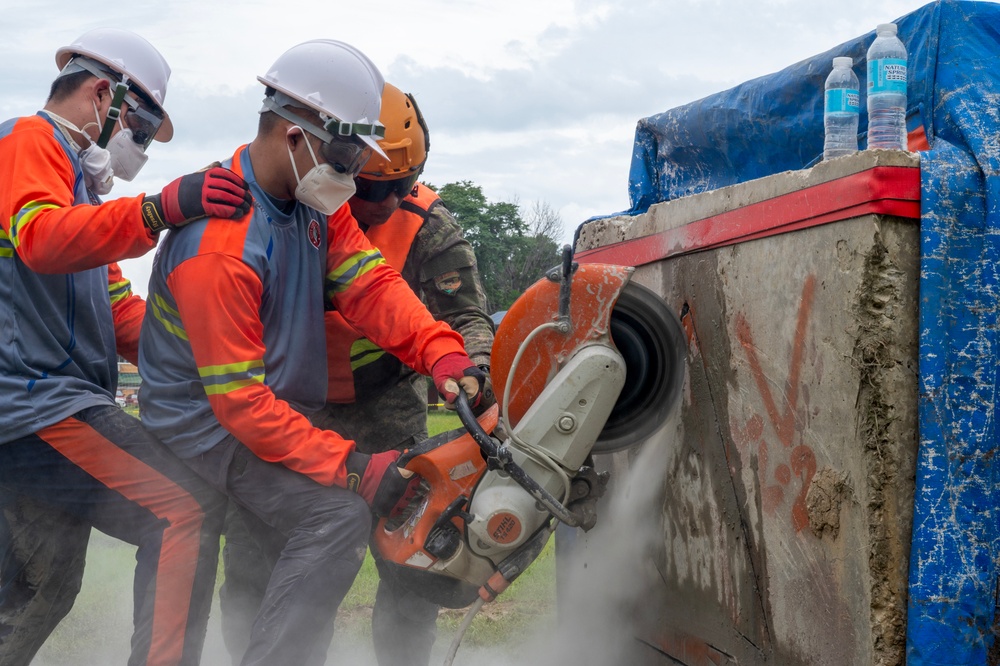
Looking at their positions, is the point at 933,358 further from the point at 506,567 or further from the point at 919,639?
the point at 506,567

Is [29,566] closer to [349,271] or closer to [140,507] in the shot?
[140,507]

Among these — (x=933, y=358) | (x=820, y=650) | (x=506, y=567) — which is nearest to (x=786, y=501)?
(x=820, y=650)

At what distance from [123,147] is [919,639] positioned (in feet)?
9.94

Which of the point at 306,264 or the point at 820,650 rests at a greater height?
the point at 306,264

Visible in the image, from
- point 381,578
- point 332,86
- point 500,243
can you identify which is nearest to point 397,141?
point 332,86

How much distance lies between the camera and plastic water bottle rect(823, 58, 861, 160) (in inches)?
101

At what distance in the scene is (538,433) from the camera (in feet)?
9.77

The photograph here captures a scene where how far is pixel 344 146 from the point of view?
116 inches

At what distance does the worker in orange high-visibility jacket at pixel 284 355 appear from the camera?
8.95ft

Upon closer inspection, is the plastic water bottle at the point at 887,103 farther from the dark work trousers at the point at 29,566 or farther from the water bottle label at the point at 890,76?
the dark work trousers at the point at 29,566

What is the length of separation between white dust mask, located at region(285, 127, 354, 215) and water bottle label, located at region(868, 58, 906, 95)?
63.6 inches

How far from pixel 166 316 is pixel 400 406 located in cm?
122

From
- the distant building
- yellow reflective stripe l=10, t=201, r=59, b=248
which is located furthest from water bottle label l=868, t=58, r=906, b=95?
the distant building

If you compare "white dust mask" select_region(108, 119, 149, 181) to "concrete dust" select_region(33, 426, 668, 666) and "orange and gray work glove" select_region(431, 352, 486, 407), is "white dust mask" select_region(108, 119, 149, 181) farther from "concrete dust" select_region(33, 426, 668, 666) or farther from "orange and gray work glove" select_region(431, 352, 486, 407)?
"concrete dust" select_region(33, 426, 668, 666)
